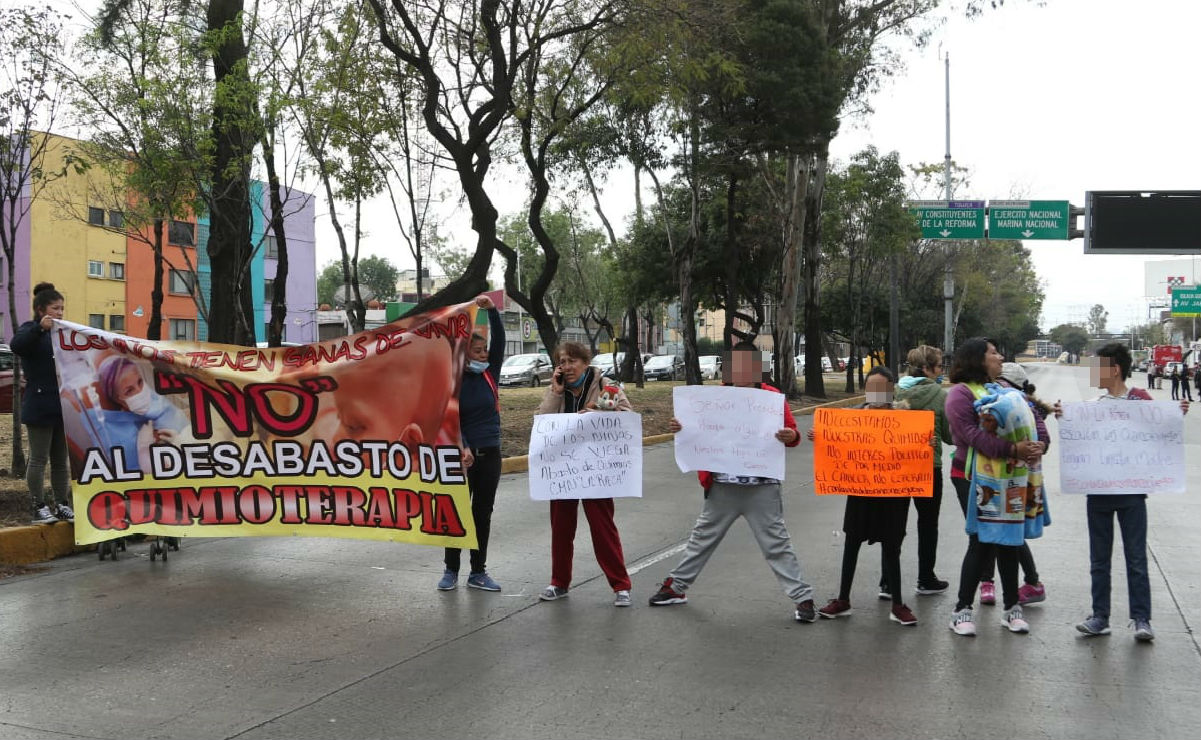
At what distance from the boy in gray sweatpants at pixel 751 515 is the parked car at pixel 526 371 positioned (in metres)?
36.8

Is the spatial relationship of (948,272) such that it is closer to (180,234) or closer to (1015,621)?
(180,234)

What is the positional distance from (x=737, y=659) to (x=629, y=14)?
13.0 m

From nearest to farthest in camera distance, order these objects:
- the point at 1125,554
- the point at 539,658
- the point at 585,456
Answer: the point at 539,658 → the point at 1125,554 → the point at 585,456

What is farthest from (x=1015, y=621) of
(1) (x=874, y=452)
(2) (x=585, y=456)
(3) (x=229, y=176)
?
(3) (x=229, y=176)

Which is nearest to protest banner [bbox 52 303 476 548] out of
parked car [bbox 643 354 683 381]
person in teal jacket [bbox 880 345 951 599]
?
person in teal jacket [bbox 880 345 951 599]

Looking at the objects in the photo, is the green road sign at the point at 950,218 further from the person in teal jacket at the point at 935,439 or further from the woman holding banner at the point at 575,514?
the woman holding banner at the point at 575,514

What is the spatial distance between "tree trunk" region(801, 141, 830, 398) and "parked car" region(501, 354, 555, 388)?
45.0 ft

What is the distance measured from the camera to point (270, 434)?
7031 millimetres

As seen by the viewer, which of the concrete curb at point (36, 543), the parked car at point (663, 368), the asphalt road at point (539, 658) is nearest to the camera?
the asphalt road at point (539, 658)

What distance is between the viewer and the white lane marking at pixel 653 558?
7684mm

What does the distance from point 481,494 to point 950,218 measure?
26235mm

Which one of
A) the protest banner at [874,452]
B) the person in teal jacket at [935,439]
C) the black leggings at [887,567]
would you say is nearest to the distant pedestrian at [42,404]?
the protest banner at [874,452]

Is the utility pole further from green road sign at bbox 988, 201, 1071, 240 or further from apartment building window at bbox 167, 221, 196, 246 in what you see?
apartment building window at bbox 167, 221, 196, 246

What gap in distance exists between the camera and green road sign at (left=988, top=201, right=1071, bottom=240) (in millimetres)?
28453
